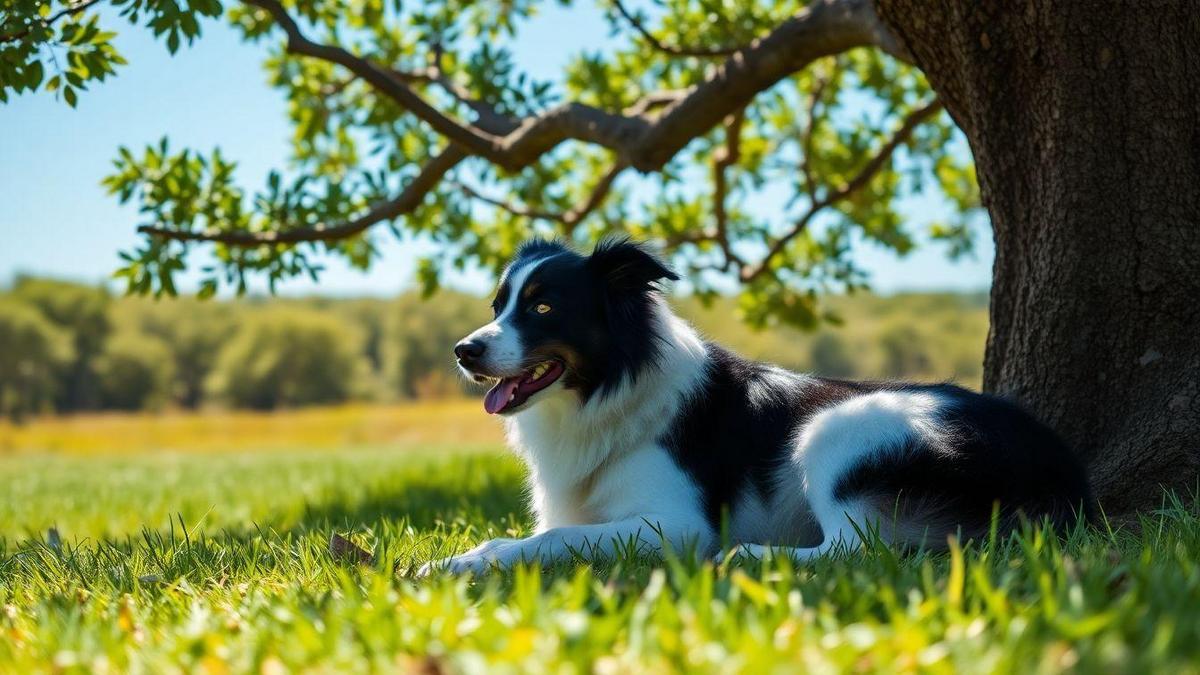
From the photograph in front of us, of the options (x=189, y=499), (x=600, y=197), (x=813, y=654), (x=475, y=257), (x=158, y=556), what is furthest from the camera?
(x=189, y=499)

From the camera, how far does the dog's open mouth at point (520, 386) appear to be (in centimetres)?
394

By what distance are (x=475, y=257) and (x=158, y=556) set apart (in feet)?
17.0

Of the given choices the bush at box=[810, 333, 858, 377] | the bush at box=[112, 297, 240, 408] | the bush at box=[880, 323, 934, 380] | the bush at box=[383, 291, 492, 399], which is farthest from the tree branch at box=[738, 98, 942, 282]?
the bush at box=[112, 297, 240, 408]

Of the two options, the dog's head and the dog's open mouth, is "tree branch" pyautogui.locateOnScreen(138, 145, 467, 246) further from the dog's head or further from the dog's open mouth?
the dog's open mouth

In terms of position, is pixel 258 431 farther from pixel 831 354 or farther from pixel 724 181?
pixel 724 181

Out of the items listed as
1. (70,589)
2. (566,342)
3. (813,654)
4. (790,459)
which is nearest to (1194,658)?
(813,654)

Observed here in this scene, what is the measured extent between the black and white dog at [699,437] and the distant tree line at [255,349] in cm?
6704

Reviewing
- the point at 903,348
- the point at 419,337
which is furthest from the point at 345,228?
the point at 419,337

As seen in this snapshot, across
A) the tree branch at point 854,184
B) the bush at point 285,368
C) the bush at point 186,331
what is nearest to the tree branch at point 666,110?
the tree branch at point 854,184

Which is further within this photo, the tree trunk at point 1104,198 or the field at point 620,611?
the tree trunk at point 1104,198

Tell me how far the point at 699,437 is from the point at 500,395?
790mm

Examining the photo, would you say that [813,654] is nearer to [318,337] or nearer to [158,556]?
[158,556]

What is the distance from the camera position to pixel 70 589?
3.30m

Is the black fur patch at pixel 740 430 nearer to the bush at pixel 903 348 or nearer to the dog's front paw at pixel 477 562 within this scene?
the dog's front paw at pixel 477 562
